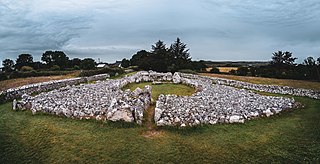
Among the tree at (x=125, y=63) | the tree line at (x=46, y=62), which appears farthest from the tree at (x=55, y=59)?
the tree at (x=125, y=63)

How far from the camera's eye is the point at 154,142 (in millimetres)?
9297

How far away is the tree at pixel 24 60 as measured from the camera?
60481 millimetres

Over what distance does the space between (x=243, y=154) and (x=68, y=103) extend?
9.85 metres

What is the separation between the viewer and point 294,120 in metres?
12.5

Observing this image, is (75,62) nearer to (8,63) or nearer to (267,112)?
(8,63)

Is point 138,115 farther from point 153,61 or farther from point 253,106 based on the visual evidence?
point 153,61

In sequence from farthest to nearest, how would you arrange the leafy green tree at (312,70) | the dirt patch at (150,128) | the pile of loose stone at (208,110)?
the leafy green tree at (312,70)
the pile of loose stone at (208,110)
the dirt patch at (150,128)

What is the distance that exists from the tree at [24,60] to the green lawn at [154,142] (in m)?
56.0

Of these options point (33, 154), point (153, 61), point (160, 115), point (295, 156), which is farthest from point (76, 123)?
point (153, 61)

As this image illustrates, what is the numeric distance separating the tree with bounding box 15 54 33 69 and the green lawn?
55958mm

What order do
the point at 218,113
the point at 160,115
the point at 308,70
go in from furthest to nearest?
the point at 308,70
the point at 218,113
the point at 160,115

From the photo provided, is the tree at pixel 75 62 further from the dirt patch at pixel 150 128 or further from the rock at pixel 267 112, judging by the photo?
the rock at pixel 267 112

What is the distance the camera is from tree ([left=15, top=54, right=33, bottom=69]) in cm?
6048

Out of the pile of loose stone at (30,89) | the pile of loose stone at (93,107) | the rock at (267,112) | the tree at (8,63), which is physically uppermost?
the tree at (8,63)
